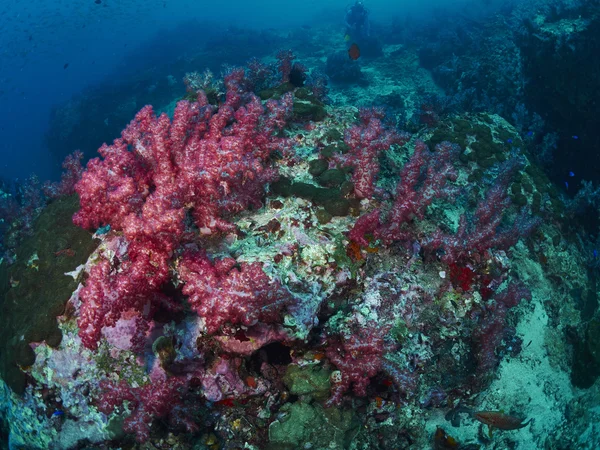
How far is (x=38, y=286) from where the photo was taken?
4.01 m

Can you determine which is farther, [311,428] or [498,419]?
[498,419]

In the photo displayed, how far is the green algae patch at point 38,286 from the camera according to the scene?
A: 3.59 m

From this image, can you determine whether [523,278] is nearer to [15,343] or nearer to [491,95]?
[15,343]

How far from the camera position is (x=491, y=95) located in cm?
1300

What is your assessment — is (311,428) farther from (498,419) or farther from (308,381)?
(498,419)

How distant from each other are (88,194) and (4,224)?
3928 millimetres

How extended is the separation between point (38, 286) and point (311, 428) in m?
3.52

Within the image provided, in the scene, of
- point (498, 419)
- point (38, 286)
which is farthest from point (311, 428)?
point (38, 286)

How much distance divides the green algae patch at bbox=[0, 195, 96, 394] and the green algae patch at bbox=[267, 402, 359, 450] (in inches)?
97.3

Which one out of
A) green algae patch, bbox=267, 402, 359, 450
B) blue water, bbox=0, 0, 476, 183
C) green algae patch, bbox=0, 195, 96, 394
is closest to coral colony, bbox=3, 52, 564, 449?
green algae patch, bbox=267, 402, 359, 450

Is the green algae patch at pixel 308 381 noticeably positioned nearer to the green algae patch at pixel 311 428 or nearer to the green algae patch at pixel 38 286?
the green algae patch at pixel 311 428

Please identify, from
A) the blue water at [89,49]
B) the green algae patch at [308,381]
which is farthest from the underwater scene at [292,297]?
the blue water at [89,49]

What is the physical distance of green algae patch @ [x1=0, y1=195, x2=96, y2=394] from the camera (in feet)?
11.8

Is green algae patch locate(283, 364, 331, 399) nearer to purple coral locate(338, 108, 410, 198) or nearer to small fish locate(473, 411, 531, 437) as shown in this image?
small fish locate(473, 411, 531, 437)
